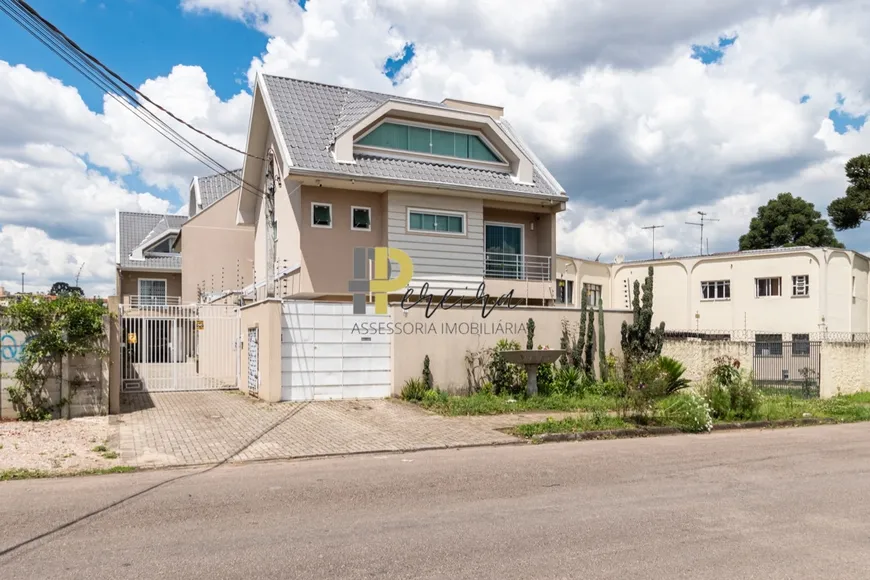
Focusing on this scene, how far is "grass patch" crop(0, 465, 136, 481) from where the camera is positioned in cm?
889

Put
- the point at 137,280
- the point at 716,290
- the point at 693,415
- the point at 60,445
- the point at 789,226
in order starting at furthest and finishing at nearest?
the point at 789,226 → the point at 716,290 → the point at 137,280 → the point at 693,415 → the point at 60,445

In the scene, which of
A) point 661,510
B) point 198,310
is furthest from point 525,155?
point 661,510

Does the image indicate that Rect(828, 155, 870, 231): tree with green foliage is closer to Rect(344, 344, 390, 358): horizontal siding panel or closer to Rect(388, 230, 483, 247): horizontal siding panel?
Rect(388, 230, 483, 247): horizontal siding panel

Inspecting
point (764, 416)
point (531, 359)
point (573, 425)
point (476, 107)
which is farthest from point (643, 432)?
point (476, 107)

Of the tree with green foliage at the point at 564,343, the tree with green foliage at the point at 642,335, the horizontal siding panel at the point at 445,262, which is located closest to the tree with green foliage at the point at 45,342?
the horizontal siding panel at the point at 445,262

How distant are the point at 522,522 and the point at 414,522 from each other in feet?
3.40

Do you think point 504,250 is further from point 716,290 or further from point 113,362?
point 716,290

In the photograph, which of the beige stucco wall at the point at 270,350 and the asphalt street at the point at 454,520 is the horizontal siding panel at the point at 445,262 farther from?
the asphalt street at the point at 454,520

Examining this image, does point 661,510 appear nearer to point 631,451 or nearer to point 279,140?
point 631,451

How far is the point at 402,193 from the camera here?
1962cm

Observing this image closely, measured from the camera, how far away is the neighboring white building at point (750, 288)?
31.6m

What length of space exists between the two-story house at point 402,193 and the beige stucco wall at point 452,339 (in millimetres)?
2487

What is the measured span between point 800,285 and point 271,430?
28.2 meters

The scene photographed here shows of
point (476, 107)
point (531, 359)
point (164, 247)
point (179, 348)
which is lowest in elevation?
point (531, 359)
